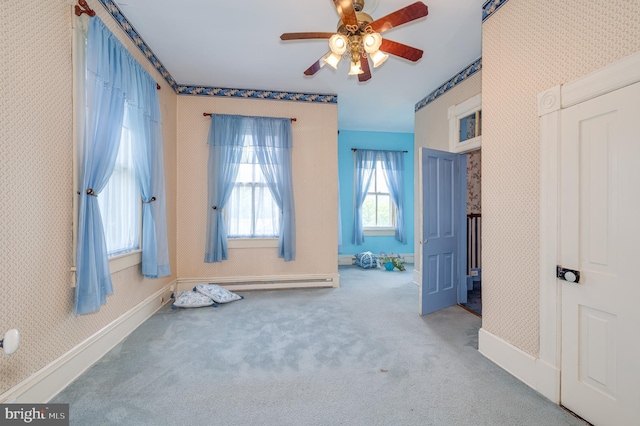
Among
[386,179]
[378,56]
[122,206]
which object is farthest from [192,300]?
[386,179]

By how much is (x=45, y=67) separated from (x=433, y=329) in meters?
3.76

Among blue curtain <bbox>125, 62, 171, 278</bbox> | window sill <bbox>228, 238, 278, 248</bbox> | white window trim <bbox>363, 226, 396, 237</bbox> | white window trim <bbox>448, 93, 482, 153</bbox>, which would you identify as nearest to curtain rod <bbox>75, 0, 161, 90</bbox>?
blue curtain <bbox>125, 62, 171, 278</bbox>

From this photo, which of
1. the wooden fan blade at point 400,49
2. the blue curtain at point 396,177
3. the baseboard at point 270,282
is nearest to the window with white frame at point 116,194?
the baseboard at point 270,282

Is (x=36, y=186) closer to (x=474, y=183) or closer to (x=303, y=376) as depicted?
(x=303, y=376)

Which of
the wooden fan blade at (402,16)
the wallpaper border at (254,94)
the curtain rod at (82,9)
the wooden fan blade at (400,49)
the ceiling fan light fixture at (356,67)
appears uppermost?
the wallpaper border at (254,94)

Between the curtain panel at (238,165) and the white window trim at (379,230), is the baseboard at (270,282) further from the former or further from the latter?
the white window trim at (379,230)

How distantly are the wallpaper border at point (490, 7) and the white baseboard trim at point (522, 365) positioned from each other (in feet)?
8.77

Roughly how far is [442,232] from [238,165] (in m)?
2.98

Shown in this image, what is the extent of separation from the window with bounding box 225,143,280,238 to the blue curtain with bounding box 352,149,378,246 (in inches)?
97.5

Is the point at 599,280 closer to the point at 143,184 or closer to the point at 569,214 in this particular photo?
the point at 569,214

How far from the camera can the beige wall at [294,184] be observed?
417 centimetres

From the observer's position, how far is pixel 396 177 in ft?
21.3

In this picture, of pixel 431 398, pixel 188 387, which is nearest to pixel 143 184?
pixel 188 387

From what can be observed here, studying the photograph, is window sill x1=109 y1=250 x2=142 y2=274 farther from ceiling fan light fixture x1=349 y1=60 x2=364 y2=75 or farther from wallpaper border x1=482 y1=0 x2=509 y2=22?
wallpaper border x1=482 y1=0 x2=509 y2=22
